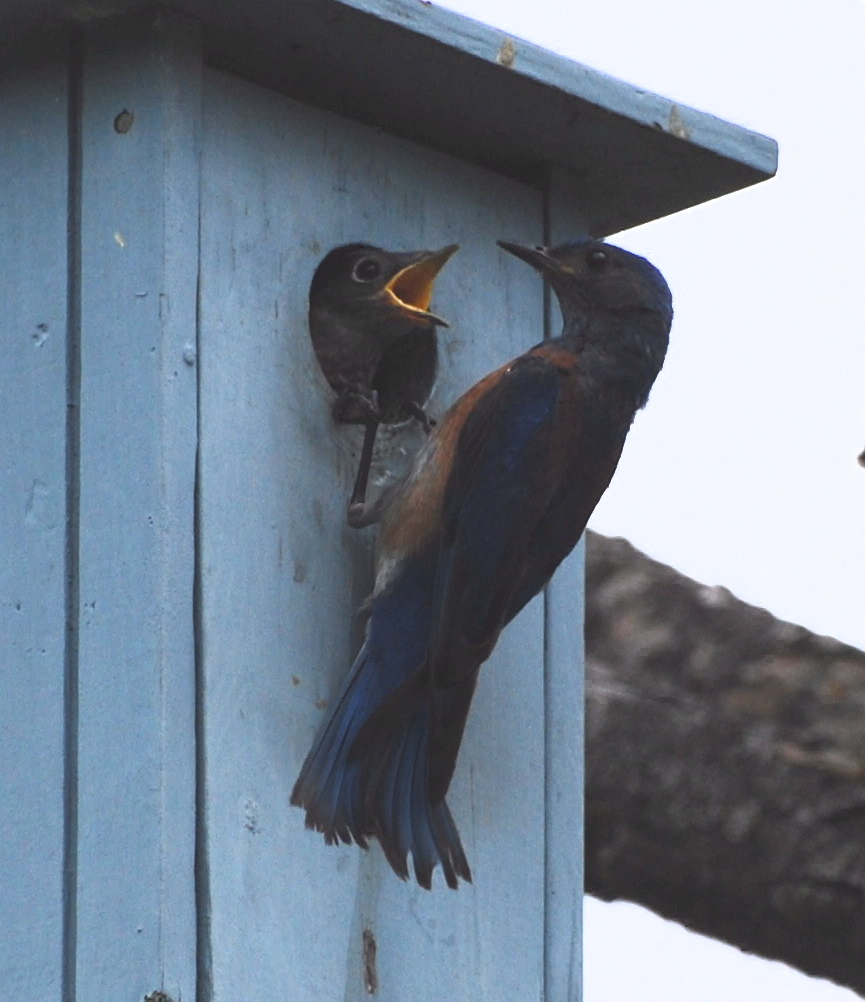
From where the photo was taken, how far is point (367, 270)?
4.40 meters

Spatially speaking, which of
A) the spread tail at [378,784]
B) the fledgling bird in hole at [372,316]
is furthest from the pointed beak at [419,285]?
the spread tail at [378,784]

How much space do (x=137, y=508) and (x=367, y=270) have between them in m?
0.59

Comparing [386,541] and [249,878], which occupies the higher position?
[386,541]

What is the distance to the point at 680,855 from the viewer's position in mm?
5086

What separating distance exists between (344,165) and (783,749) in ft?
4.25

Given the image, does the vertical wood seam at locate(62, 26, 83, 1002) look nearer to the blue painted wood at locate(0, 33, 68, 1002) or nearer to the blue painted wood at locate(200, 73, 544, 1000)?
the blue painted wood at locate(0, 33, 68, 1002)

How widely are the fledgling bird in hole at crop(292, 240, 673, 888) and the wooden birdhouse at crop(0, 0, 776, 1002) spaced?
7 centimetres

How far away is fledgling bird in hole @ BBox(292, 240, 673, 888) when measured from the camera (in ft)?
13.4

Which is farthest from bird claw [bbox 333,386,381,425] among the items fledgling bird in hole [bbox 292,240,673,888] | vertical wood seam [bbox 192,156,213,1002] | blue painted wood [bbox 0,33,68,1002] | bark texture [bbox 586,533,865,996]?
bark texture [bbox 586,533,865,996]

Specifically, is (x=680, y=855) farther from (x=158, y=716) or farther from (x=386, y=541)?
(x=158, y=716)

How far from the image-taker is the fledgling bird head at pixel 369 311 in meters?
4.38

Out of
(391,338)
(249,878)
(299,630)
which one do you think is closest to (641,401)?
(391,338)

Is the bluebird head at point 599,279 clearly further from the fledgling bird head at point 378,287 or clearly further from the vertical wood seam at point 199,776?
the vertical wood seam at point 199,776

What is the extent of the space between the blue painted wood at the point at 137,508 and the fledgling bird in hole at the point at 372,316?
34 cm
